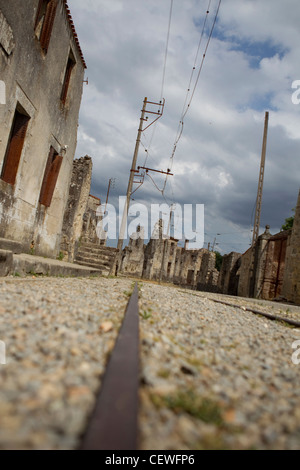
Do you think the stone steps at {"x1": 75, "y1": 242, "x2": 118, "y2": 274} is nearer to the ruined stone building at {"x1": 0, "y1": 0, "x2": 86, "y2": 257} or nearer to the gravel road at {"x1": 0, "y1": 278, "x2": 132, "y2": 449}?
the ruined stone building at {"x1": 0, "y1": 0, "x2": 86, "y2": 257}

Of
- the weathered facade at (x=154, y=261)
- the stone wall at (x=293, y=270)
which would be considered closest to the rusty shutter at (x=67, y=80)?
the stone wall at (x=293, y=270)

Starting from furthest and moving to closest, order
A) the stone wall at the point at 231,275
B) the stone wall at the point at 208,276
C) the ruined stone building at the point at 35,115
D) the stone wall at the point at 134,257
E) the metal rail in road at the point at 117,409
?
the stone wall at the point at 134,257 < the stone wall at the point at 208,276 < the stone wall at the point at 231,275 < the ruined stone building at the point at 35,115 < the metal rail in road at the point at 117,409

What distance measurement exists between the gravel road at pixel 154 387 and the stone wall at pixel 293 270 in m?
13.8

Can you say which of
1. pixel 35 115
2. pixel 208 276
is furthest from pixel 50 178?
pixel 208 276

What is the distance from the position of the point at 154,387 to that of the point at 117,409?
0.45 m

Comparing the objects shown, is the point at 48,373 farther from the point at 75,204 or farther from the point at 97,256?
the point at 97,256

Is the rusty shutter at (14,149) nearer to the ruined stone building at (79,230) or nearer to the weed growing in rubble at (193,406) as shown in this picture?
the ruined stone building at (79,230)

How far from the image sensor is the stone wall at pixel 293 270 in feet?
49.8

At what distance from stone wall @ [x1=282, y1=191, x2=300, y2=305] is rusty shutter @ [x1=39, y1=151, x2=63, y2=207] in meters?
12.3

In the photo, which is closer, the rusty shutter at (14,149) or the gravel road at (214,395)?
the gravel road at (214,395)

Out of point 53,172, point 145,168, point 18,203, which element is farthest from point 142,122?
point 18,203

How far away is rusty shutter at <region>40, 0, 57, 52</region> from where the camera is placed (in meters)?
8.00

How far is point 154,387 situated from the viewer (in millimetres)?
1530
